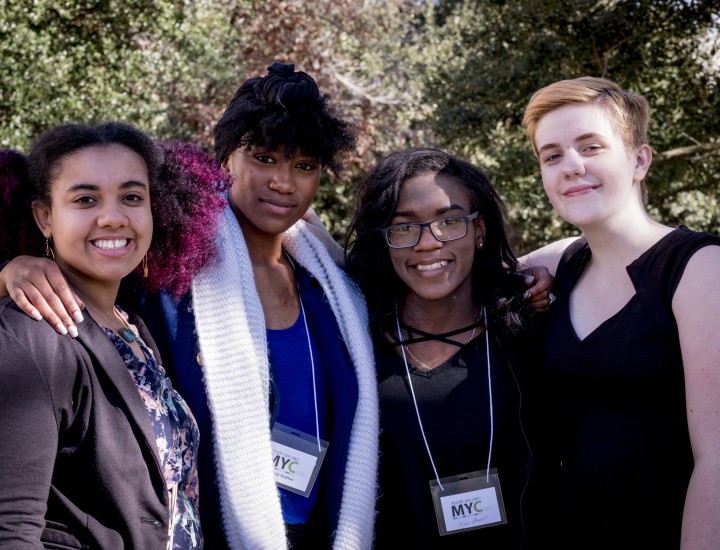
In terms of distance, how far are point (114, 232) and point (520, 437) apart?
1.54 meters

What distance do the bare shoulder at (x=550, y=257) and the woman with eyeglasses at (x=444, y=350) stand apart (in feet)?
0.30

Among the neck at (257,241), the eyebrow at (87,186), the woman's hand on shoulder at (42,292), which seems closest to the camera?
the woman's hand on shoulder at (42,292)

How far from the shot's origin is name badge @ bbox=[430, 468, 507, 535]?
2.76 m

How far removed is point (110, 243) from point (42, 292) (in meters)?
0.28

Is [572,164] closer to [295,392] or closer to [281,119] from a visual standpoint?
[281,119]

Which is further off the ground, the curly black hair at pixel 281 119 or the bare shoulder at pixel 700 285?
the curly black hair at pixel 281 119

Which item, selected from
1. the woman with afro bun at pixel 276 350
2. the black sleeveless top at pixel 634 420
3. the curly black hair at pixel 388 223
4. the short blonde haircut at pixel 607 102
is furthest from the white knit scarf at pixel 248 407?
the short blonde haircut at pixel 607 102

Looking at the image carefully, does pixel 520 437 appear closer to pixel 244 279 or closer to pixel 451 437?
pixel 451 437

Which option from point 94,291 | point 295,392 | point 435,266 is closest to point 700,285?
point 435,266

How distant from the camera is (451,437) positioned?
9.21 feet

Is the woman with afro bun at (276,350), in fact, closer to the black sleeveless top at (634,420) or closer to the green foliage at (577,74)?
the black sleeveless top at (634,420)

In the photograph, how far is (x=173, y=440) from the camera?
2289 millimetres

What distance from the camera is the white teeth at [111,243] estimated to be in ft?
7.45

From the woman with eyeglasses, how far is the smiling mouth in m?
1.09
